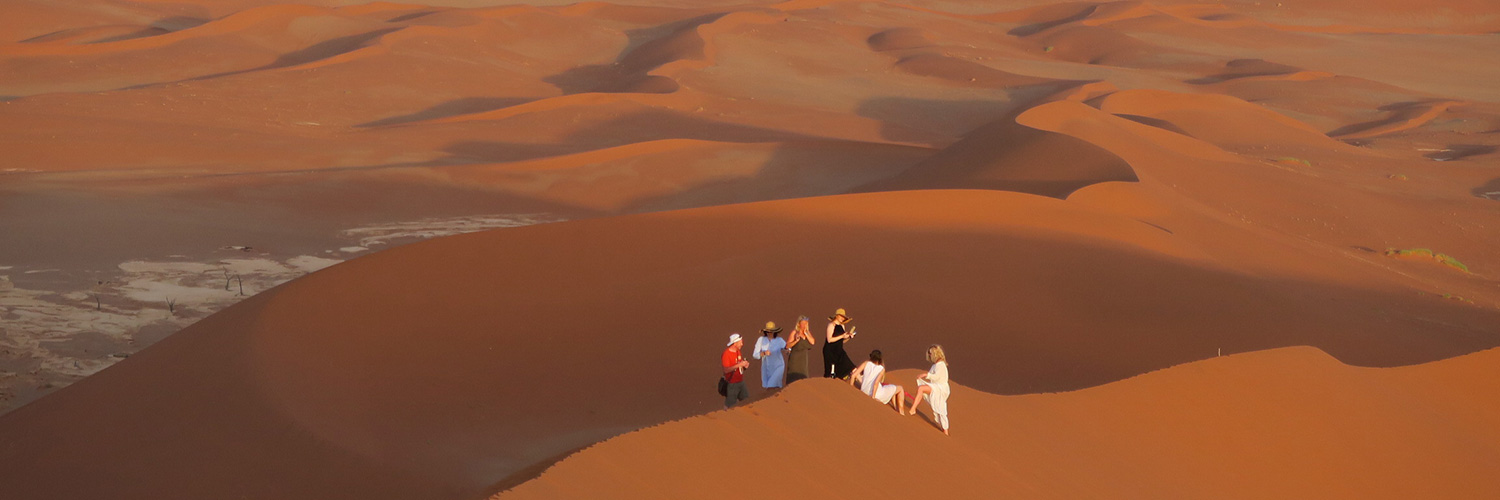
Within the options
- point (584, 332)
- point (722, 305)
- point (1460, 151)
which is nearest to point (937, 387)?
point (584, 332)

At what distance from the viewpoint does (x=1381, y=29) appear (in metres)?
61.8

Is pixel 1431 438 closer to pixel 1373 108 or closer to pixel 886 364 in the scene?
pixel 886 364

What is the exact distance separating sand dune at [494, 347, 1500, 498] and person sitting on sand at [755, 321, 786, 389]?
0.67 m

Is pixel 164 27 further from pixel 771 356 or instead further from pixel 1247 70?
pixel 771 356

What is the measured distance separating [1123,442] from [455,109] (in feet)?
92.9

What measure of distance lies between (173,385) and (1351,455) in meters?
8.03

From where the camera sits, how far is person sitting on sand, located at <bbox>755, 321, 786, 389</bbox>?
23.1ft

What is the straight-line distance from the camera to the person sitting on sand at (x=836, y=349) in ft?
23.0

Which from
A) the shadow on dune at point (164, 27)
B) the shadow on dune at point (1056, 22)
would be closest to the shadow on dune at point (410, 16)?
the shadow on dune at point (164, 27)

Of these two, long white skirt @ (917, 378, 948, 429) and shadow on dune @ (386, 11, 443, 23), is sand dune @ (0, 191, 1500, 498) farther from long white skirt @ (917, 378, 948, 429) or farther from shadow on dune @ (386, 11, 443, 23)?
shadow on dune @ (386, 11, 443, 23)

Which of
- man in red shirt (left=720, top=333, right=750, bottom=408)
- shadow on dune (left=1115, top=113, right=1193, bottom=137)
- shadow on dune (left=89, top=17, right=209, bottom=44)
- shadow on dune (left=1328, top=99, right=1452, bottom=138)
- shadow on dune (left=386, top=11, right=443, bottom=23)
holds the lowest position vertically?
shadow on dune (left=1328, top=99, right=1452, bottom=138)

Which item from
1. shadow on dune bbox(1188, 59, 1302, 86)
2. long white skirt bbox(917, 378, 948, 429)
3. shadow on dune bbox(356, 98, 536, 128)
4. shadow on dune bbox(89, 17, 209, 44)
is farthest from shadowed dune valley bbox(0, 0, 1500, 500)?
shadow on dune bbox(89, 17, 209, 44)

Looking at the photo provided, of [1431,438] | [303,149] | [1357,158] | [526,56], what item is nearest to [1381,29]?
[1357,158]

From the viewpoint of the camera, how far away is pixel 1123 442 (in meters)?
7.22
